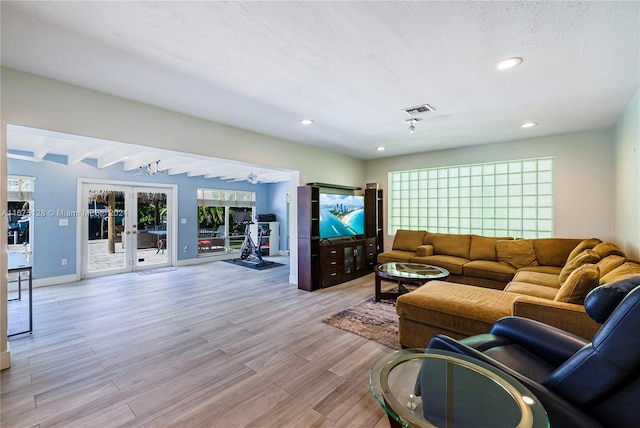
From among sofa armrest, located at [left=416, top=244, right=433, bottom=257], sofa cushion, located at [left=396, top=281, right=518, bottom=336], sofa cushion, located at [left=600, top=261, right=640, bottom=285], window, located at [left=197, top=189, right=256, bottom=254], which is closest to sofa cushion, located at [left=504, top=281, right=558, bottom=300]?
sofa cushion, located at [left=396, top=281, right=518, bottom=336]

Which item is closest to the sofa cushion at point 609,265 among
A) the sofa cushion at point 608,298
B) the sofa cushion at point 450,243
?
the sofa cushion at point 608,298

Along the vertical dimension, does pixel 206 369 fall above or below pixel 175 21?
below

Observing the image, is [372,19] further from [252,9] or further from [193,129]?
[193,129]

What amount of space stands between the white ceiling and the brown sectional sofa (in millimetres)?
1635

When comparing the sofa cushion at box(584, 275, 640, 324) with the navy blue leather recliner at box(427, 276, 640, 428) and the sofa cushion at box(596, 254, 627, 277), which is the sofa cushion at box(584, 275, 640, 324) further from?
the sofa cushion at box(596, 254, 627, 277)

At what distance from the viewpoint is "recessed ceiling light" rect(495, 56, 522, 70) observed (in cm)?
219

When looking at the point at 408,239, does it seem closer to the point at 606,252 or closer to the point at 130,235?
the point at 606,252

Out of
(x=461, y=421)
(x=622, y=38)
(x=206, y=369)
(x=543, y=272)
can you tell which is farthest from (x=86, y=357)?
(x=543, y=272)

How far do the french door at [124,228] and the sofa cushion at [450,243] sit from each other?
5932 millimetres

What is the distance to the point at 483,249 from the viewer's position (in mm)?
4609

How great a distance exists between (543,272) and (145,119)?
17.4ft

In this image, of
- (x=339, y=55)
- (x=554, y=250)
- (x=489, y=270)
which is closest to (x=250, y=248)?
(x=489, y=270)

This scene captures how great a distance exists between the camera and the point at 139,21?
1744 mm

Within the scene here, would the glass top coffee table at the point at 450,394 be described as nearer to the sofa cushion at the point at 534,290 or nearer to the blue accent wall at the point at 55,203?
the sofa cushion at the point at 534,290
